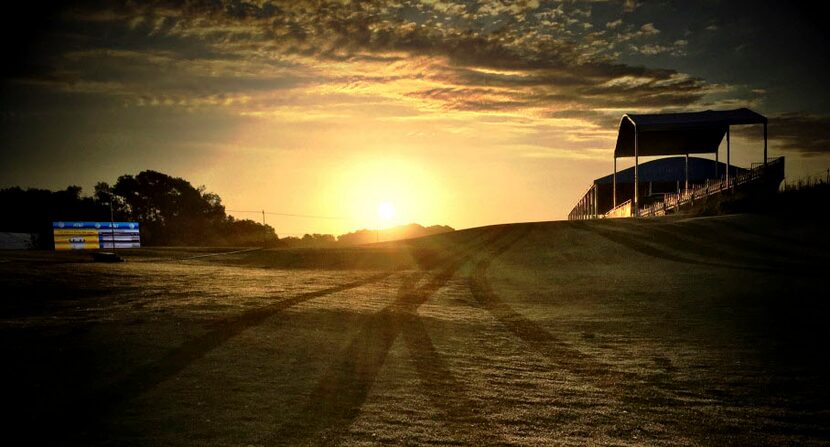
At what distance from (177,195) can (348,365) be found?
70.1 metres

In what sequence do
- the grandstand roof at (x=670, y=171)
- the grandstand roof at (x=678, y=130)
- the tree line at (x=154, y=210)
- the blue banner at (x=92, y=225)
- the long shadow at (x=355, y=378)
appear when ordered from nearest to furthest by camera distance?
the long shadow at (x=355, y=378) → the blue banner at (x=92, y=225) → the grandstand roof at (x=678, y=130) → the grandstand roof at (x=670, y=171) → the tree line at (x=154, y=210)

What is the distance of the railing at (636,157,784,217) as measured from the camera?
30.6m

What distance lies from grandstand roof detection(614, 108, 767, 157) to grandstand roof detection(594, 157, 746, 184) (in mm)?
4338

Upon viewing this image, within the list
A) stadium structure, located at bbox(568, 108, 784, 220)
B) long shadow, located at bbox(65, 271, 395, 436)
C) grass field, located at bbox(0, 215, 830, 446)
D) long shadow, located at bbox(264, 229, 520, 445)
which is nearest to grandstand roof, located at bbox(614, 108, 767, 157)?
stadium structure, located at bbox(568, 108, 784, 220)

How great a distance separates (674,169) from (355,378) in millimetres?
48501

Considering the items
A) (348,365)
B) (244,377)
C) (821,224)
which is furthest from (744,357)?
(821,224)

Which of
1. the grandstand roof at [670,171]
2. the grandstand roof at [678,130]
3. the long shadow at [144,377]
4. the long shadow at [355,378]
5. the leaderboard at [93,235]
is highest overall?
the grandstand roof at [678,130]

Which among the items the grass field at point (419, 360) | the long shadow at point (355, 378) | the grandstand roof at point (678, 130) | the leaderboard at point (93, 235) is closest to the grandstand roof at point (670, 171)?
the grandstand roof at point (678, 130)

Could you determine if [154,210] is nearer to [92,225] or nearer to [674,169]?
[92,225]

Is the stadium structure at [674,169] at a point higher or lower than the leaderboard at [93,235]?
higher

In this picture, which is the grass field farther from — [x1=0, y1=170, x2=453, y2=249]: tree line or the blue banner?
[x1=0, y1=170, x2=453, y2=249]: tree line

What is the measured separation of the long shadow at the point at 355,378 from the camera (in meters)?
4.73

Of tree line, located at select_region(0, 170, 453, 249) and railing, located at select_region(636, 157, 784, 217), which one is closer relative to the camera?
railing, located at select_region(636, 157, 784, 217)

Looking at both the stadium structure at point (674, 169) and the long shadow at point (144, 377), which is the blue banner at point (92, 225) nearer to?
the long shadow at point (144, 377)
